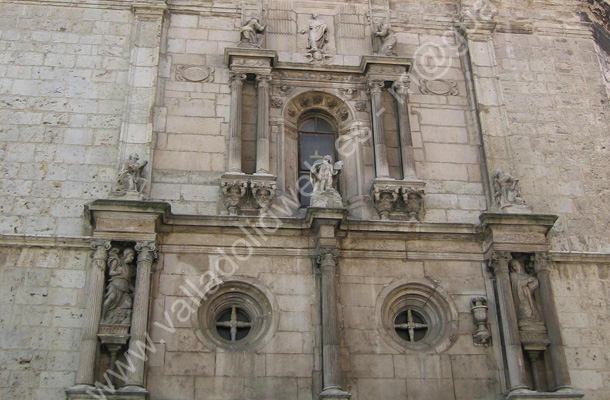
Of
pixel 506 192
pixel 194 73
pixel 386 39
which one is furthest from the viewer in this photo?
pixel 386 39

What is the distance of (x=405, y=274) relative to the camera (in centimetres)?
1249

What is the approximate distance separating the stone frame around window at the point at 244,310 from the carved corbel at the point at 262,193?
138cm

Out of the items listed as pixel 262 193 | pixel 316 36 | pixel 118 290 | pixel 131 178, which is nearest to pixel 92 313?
pixel 118 290

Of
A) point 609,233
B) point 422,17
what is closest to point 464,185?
point 609,233

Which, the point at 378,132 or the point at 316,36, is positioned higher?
the point at 316,36

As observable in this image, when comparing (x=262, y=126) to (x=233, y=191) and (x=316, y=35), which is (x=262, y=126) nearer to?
(x=233, y=191)

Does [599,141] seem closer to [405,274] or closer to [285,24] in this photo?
[405,274]

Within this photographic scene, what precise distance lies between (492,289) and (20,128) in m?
8.25

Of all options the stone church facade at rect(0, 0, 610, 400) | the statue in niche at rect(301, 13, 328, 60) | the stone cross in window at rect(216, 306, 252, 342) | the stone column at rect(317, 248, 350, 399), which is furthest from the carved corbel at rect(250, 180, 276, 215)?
the statue in niche at rect(301, 13, 328, 60)

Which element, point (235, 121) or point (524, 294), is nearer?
point (524, 294)

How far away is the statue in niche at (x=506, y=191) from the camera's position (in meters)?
12.9

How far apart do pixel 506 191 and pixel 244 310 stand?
475 cm

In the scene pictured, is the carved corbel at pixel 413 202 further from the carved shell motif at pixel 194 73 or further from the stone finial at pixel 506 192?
the carved shell motif at pixel 194 73

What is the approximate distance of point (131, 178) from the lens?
12.4 metres
